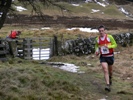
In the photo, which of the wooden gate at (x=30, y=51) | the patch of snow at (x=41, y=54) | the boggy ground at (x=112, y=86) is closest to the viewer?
the boggy ground at (x=112, y=86)

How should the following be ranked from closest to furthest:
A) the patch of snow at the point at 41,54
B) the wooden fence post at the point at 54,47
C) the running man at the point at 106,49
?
the running man at the point at 106,49 → the patch of snow at the point at 41,54 → the wooden fence post at the point at 54,47

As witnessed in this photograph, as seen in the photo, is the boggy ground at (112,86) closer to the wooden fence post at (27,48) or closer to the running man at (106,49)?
the running man at (106,49)

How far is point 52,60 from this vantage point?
18016 millimetres

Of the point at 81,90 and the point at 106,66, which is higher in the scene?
the point at 106,66

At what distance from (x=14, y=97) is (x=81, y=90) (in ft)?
6.97

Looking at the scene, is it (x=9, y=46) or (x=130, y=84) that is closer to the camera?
(x=130, y=84)

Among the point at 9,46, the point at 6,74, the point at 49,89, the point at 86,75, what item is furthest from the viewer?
the point at 9,46

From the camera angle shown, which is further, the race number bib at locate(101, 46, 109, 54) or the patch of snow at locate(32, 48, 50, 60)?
the patch of snow at locate(32, 48, 50, 60)

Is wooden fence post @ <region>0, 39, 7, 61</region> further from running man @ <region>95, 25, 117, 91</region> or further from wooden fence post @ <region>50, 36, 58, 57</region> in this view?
running man @ <region>95, 25, 117, 91</region>

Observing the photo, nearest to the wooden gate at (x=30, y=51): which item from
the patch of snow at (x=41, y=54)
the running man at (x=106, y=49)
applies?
the patch of snow at (x=41, y=54)

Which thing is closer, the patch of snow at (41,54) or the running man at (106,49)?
the running man at (106,49)

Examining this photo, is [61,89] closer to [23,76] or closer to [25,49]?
[23,76]

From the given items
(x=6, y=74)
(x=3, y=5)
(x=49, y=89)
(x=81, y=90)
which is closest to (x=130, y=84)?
(x=81, y=90)

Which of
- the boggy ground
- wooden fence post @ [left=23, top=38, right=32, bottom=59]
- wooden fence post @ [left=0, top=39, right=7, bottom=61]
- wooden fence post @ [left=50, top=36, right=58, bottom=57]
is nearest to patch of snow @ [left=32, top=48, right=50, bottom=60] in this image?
wooden fence post @ [left=50, top=36, right=58, bottom=57]
